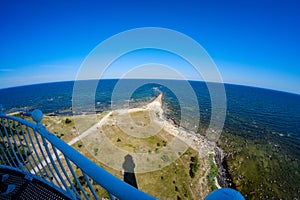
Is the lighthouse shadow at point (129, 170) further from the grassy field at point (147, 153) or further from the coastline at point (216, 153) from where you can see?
the coastline at point (216, 153)

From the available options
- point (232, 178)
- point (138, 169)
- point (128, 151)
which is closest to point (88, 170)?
point (138, 169)

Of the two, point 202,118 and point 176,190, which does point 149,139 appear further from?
point 202,118

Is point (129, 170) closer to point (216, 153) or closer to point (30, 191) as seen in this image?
point (216, 153)

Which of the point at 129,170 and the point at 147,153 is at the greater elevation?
the point at 147,153

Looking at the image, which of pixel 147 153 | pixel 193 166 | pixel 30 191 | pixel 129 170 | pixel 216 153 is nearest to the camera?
pixel 30 191

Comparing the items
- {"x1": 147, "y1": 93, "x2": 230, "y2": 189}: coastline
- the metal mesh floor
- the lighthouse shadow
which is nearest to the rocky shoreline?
{"x1": 147, "y1": 93, "x2": 230, "y2": 189}: coastline

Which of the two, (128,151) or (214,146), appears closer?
(128,151)

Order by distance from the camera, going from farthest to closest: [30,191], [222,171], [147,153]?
[222,171] → [147,153] → [30,191]

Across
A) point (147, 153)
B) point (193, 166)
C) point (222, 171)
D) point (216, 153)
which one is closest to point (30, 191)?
point (147, 153)
